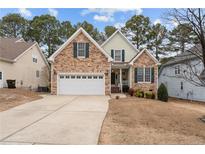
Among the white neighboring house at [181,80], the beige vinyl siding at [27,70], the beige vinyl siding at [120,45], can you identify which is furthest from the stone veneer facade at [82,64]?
the white neighboring house at [181,80]

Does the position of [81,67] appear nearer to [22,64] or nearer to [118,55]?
[118,55]

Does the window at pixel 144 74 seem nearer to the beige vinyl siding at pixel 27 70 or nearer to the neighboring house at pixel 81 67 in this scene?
the neighboring house at pixel 81 67

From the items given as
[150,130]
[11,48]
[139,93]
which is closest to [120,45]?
[139,93]

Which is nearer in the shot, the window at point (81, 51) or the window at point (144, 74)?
the window at point (81, 51)

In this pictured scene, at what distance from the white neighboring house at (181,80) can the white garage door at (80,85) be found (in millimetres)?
6832

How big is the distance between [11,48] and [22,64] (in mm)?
1900

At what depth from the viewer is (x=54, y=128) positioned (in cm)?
816

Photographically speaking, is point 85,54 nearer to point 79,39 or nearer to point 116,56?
point 79,39

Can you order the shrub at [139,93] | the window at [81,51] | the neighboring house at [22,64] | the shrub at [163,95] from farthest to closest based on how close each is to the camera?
the neighboring house at [22,64] < the window at [81,51] < the shrub at [163,95] < the shrub at [139,93]

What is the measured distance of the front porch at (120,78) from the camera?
24.1 metres

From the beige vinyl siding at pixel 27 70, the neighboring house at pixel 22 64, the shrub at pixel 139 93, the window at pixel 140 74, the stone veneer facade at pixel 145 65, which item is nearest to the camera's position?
the shrub at pixel 139 93

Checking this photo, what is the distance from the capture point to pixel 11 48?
24.4m

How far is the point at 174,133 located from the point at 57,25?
32.9 meters
